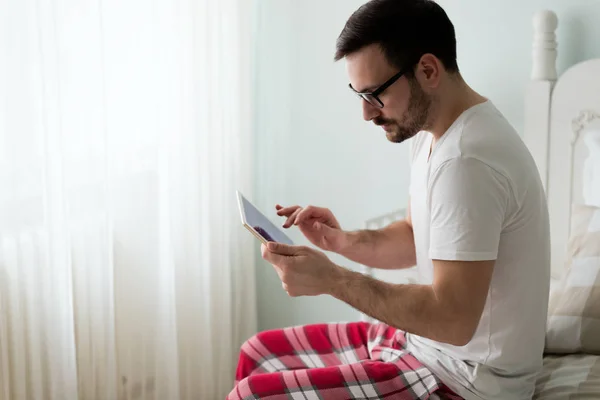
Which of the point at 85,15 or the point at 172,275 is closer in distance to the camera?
the point at 85,15

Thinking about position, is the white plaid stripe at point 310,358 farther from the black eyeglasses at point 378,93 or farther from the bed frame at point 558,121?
the bed frame at point 558,121

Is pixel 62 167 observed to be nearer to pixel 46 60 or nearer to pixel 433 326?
pixel 46 60

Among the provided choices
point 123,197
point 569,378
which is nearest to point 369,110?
point 569,378

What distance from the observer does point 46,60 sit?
79.3 inches

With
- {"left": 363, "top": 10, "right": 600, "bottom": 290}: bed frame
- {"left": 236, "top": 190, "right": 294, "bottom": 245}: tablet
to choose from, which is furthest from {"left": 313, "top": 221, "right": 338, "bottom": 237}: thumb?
{"left": 363, "top": 10, "right": 600, "bottom": 290}: bed frame

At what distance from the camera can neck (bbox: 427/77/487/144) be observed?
152 centimetres

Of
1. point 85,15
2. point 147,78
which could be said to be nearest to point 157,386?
point 147,78

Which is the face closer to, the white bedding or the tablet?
the tablet

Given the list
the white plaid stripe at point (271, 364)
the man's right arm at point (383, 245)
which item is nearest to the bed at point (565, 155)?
the man's right arm at point (383, 245)

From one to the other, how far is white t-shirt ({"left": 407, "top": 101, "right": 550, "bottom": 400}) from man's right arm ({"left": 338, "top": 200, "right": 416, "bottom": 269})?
29 cm

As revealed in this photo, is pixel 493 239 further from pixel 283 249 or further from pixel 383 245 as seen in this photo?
pixel 383 245

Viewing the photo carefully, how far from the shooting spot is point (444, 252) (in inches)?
54.1

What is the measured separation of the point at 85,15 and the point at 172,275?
0.84 m

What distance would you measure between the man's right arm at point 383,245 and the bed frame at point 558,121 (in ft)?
1.71
